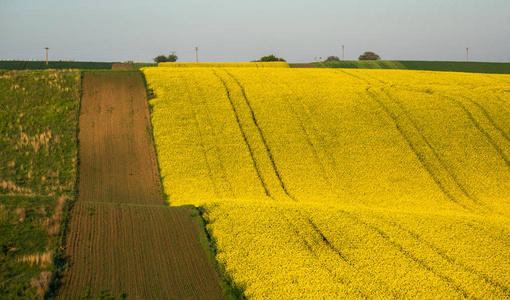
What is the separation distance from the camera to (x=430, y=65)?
74.4 meters

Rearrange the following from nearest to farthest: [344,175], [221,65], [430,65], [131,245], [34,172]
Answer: [131,245] < [34,172] < [344,175] < [221,65] < [430,65]

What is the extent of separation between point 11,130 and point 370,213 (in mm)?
29961

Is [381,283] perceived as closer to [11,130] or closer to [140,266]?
[140,266]

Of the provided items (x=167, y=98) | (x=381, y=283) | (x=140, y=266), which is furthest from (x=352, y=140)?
(x=140, y=266)

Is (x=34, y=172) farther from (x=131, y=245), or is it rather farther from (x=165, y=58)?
(x=165, y=58)

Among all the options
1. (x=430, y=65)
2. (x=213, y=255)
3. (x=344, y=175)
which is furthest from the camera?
(x=430, y=65)

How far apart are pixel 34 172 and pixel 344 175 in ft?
75.1

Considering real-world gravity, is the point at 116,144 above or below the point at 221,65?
below

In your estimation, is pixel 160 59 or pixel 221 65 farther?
pixel 160 59

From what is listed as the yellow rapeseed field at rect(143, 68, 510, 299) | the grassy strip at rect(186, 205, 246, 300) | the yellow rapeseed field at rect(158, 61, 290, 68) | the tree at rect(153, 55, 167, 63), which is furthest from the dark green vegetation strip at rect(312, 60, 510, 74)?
the grassy strip at rect(186, 205, 246, 300)

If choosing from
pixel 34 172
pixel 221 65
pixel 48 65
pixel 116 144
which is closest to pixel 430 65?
pixel 221 65

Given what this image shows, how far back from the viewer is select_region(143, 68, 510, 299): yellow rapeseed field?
2092 centimetres

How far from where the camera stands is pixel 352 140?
133ft

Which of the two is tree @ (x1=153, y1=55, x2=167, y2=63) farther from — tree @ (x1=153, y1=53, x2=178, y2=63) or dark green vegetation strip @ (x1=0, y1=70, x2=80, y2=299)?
dark green vegetation strip @ (x1=0, y1=70, x2=80, y2=299)
